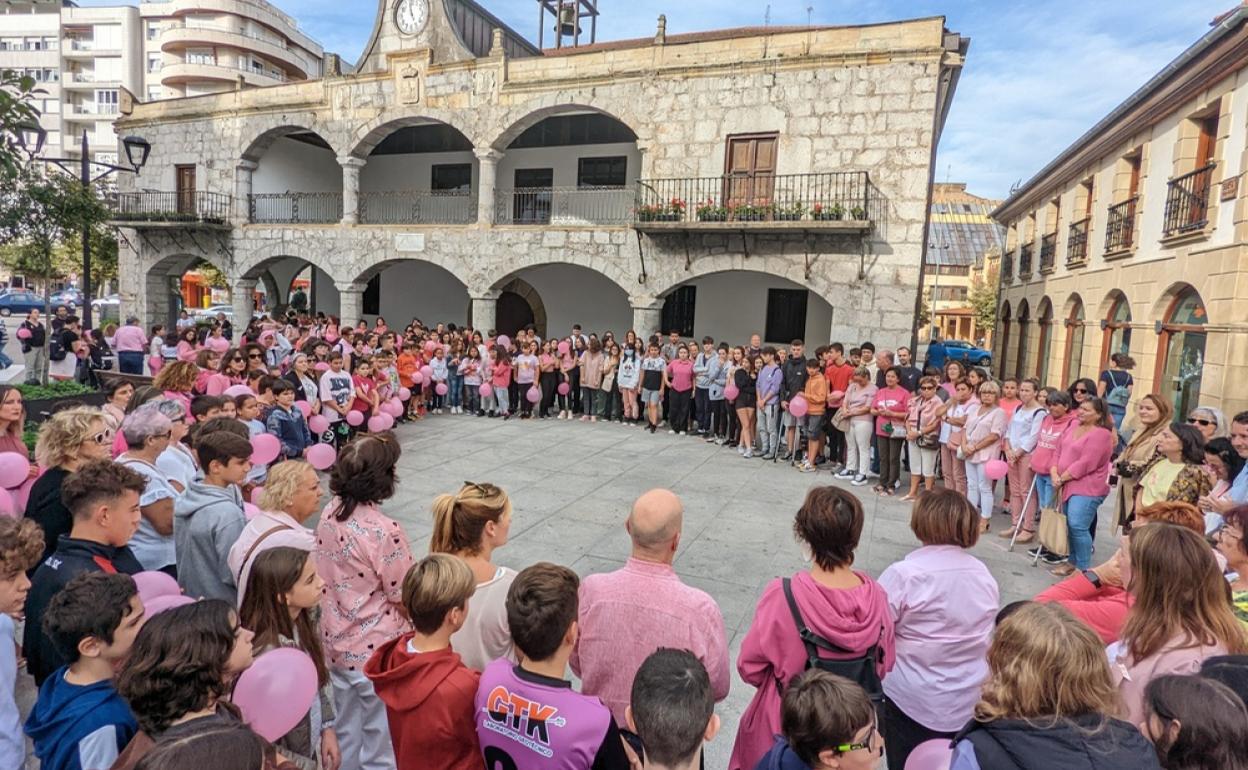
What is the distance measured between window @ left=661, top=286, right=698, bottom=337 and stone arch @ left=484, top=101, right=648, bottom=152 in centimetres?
459

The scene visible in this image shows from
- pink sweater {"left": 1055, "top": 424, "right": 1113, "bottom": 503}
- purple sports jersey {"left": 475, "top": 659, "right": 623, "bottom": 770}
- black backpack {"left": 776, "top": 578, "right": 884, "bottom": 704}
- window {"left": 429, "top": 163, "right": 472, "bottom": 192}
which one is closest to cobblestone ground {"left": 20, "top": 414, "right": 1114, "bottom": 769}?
pink sweater {"left": 1055, "top": 424, "right": 1113, "bottom": 503}

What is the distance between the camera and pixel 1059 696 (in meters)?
1.67

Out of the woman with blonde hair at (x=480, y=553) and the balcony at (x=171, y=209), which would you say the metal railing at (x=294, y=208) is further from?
the woman with blonde hair at (x=480, y=553)

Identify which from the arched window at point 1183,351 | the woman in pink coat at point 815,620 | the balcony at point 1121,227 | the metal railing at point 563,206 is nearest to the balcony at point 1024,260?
the balcony at point 1121,227

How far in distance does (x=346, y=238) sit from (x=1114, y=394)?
56.0 feet

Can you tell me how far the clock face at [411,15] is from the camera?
654 inches

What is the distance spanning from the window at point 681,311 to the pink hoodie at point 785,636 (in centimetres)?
A: 1602

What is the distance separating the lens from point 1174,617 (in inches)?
86.1

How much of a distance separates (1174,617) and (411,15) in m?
19.2

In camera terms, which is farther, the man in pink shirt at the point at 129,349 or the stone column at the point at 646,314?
the stone column at the point at 646,314

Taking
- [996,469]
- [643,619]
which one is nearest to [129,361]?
[643,619]

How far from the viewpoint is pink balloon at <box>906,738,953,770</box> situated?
2.03 metres

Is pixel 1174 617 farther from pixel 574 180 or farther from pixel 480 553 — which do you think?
pixel 574 180

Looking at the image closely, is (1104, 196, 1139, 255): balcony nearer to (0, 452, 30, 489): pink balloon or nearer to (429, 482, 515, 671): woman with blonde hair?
(429, 482, 515, 671): woman with blonde hair
